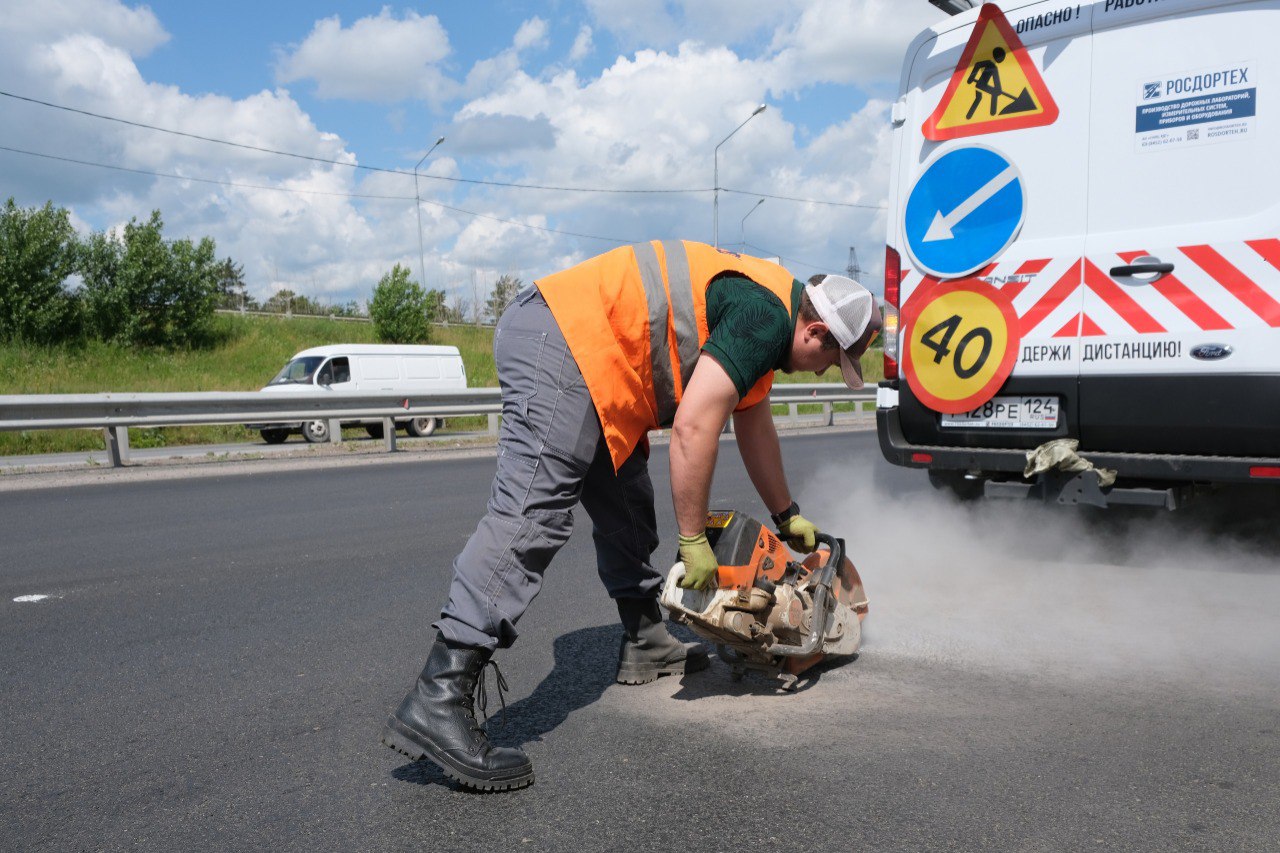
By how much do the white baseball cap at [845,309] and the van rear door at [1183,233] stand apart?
5.43ft

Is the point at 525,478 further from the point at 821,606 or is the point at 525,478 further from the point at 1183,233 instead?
the point at 1183,233

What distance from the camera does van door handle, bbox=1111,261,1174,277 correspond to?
388cm

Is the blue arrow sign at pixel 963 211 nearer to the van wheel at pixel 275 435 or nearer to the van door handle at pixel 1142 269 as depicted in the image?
the van door handle at pixel 1142 269

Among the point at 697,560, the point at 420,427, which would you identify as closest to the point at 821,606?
the point at 697,560

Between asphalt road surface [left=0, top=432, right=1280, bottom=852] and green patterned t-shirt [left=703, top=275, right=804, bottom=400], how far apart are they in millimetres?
1032

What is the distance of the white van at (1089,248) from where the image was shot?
3.73m

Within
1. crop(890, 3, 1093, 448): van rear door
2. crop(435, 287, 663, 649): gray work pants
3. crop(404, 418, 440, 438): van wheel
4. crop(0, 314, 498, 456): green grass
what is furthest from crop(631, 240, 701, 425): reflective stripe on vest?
crop(404, 418, 440, 438): van wheel

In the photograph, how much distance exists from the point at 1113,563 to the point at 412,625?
3293 millimetres

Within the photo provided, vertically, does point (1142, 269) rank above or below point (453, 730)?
above

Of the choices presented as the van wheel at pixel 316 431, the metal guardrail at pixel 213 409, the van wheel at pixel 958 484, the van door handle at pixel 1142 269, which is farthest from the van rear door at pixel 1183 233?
the van wheel at pixel 316 431

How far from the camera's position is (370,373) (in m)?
21.1

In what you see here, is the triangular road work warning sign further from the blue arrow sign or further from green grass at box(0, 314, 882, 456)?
green grass at box(0, 314, 882, 456)

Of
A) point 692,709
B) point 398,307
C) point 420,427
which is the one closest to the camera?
point 692,709

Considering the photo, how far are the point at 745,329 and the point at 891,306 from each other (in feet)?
7.89
